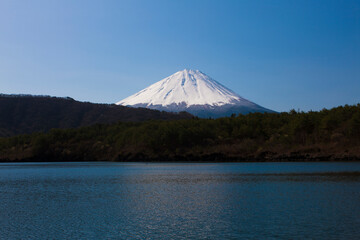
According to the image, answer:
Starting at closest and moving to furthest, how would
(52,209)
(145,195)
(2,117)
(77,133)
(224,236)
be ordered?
(224,236) → (52,209) → (145,195) → (77,133) → (2,117)

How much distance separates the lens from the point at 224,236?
17.3 metres

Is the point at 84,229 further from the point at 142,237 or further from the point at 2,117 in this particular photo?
the point at 2,117

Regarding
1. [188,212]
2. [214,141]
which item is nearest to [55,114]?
[214,141]

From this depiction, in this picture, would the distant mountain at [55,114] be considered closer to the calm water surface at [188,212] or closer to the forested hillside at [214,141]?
the forested hillside at [214,141]

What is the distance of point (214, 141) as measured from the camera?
96.4m

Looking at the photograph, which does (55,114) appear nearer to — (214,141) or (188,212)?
(214,141)

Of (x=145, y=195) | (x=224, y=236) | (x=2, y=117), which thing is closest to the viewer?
(x=224, y=236)

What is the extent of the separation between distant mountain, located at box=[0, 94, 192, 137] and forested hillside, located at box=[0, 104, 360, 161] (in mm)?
46543

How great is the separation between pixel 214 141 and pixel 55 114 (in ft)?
340

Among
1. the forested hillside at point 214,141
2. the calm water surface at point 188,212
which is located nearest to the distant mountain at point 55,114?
the forested hillside at point 214,141

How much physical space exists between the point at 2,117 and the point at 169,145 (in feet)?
319

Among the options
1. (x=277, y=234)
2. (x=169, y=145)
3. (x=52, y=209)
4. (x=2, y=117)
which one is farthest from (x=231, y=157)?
(x=2, y=117)

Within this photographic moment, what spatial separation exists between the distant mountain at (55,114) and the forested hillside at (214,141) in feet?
153

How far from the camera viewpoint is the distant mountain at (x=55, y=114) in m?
166
